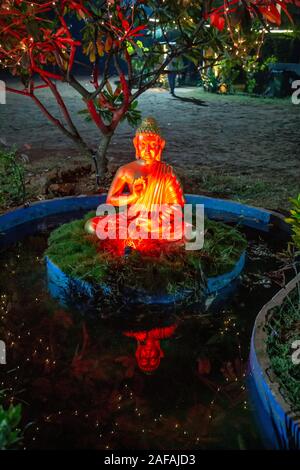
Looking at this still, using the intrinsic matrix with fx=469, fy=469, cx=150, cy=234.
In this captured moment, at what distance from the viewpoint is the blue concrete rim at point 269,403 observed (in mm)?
3133

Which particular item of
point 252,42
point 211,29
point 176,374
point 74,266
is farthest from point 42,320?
point 252,42

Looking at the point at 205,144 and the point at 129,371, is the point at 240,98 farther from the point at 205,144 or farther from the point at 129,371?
the point at 129,371

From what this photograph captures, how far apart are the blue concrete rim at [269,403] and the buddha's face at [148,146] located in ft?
7.29

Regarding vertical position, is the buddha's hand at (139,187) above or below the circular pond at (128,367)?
above

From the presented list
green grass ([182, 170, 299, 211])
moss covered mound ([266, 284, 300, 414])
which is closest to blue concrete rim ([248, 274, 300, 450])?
moss covered mound ([266, 284, 300, 414])

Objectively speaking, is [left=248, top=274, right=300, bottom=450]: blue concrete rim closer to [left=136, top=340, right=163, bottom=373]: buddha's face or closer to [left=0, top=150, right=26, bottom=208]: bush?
[left=136, top=340, right=163, bottom=373]: buddha's face

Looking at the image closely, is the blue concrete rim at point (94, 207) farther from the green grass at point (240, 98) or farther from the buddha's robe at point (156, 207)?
the green grass at point (240, 98)

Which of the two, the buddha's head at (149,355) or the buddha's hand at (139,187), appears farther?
the buddha's hand at (139,187)

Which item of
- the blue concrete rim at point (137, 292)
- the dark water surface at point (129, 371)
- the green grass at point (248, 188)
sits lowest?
the dark water surface at point (129, 371)

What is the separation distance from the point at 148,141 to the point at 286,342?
2551mm

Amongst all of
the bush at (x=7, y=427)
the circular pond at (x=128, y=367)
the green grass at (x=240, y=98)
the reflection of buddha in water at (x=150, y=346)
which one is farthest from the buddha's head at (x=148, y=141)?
the green grass at (x=240, y=98)

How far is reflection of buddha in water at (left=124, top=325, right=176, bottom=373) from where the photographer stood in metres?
4.05
